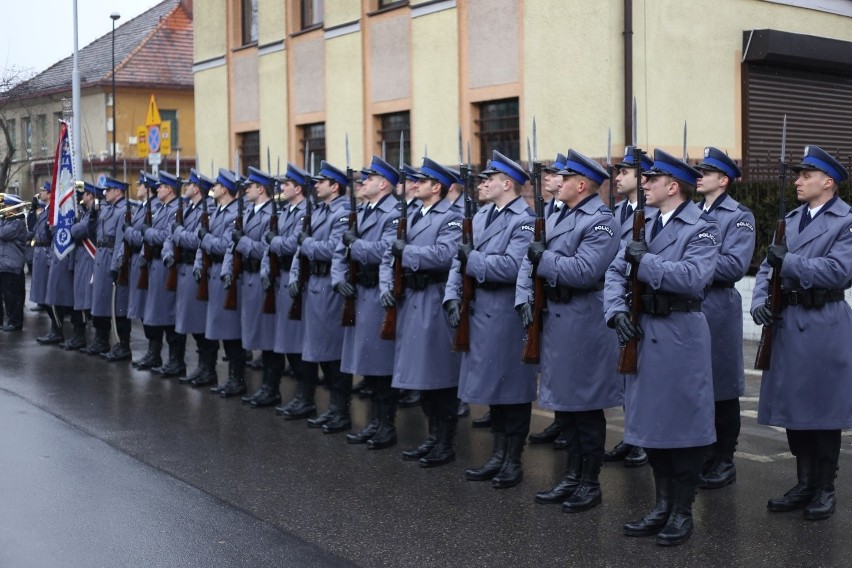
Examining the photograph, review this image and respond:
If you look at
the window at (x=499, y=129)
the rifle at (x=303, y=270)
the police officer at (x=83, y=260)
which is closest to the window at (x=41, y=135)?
the window at (x=499, y=129)

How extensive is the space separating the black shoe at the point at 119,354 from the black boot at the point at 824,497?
896 cm

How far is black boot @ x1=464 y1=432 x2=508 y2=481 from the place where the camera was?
7621 millimetres

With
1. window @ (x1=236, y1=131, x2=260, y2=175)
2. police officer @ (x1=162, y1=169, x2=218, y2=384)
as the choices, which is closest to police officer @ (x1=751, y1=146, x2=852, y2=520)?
police officer @ (x1=162, y1=169, x2=218, y2=384)

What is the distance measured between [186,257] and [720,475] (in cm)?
644

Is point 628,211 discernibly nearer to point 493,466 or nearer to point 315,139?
point 493,466

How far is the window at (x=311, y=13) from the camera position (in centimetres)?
2166

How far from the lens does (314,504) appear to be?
7.01 meters

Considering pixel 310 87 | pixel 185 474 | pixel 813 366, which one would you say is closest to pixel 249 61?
pixel 310 87

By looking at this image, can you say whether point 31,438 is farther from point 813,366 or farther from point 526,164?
point 526,164

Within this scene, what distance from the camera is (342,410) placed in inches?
372

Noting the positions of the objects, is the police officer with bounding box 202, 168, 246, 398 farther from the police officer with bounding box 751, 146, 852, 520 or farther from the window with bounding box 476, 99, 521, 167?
the window with bounding box 476, 99, 521, 167

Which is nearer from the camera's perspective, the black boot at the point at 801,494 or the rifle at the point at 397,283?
the black boot at the point at 801,494

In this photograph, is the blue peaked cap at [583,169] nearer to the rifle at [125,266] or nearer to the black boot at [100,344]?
the rifle at [125,266]

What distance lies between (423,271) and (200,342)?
172 inches
